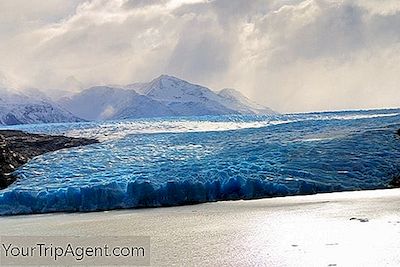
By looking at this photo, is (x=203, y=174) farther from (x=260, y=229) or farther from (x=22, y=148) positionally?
(x=22, y=148)

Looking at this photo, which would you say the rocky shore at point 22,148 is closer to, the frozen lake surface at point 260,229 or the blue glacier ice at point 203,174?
the blue glacier ice at point 203,174

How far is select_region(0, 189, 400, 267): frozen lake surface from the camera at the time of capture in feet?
17.4

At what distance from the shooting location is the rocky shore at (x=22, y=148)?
1320 centimetres

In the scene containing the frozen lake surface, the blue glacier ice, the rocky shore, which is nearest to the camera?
the frozen lake surface

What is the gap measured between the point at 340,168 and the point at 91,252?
706cm

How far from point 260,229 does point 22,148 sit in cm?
1195

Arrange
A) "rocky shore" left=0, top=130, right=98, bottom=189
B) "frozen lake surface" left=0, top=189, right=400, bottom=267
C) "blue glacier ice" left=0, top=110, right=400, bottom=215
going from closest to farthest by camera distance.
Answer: "frozen lake surface" left=0, top=189, right=400, bottom=267
"blue glacier ice" left=0, top=110, right=400, bottom=215
"rocky shore" left=0, top=130, right=98, bottom=189

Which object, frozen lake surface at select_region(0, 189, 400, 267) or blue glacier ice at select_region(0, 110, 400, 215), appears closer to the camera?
frozen lake surface at select_region(0, 189, 400, 267)

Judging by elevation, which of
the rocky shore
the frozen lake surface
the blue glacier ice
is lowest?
the frozen lake surface

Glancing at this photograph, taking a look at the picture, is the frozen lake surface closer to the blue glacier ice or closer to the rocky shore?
the blue glacier ice

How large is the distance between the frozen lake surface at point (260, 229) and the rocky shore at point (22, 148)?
11.4 ft

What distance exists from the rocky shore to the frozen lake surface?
347 cm

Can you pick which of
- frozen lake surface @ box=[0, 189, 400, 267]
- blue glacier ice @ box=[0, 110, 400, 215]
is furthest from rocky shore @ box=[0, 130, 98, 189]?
frozen lake surface @ box=[0, 189, 400, 267]

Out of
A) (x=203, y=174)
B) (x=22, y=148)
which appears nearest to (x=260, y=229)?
(x=203, y=174)
